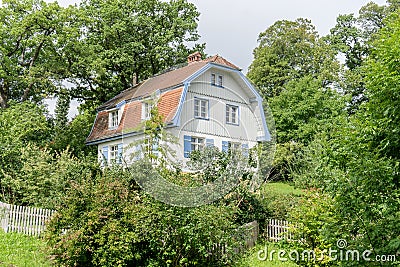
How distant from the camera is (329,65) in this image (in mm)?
31891

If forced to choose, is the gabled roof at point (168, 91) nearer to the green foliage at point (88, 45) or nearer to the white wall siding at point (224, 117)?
the white wall siding at point (224, 117)

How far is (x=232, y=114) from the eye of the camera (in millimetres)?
9086

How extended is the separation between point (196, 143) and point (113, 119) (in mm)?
13026

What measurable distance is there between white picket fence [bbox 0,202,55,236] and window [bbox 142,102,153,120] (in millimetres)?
4401

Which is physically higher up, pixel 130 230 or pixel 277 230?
pixel 130 230

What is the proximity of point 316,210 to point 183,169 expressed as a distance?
3235 millimetres

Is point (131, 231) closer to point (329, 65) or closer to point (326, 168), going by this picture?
point (326, 168)

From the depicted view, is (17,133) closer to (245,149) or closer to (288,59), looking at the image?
(245,149)

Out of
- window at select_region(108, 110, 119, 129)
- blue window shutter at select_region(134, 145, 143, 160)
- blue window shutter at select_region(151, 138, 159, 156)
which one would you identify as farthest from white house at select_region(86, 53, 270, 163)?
window at select_region(108, 110, 119, 129)

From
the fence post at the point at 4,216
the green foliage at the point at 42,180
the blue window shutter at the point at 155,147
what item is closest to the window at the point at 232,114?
the blue window shutter at the point at 155,147

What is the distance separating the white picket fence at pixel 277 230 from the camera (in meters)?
12.4

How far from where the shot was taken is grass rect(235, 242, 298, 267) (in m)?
10.7

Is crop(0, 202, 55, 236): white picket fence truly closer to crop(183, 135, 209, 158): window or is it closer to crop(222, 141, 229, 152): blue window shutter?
crop(183, 135, 209, 158): window

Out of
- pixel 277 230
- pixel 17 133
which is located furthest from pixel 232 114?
pixel 17 133
